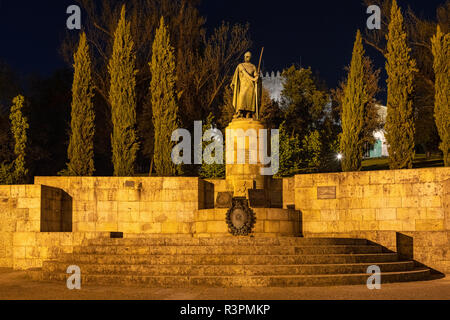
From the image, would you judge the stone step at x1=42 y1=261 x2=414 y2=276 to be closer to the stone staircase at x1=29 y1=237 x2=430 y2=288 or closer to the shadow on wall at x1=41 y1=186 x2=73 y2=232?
the stone staircase at x1=29 y1=237 x2=430 y2=288

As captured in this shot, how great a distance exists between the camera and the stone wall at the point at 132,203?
2244 centimetres

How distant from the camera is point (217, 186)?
929 inches

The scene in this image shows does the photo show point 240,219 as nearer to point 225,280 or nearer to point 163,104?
point 225,280

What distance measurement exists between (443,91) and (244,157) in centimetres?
925

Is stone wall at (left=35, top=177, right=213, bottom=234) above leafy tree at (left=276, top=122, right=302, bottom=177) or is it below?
below

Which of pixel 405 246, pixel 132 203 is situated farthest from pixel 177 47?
pixel 405 246

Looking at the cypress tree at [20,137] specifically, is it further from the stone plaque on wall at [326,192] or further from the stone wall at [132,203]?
the stone plaque on wall at [326,192]

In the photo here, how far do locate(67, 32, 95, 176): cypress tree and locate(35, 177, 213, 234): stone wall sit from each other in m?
2.98

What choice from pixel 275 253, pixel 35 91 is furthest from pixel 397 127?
pixel 35 91

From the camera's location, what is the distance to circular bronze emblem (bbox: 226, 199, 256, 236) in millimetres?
19391

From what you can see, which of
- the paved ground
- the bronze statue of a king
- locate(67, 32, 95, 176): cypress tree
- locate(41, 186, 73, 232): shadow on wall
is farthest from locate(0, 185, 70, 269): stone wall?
the bronze statue of a king

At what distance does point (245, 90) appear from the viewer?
22.1 m

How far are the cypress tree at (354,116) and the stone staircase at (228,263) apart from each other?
8.06m
